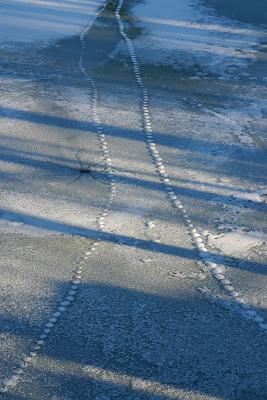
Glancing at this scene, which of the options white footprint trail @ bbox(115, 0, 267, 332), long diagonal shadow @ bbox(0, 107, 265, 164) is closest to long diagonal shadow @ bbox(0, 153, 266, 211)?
white footprint trail @ bbox(115, 0, 267, 332)

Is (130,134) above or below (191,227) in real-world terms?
below

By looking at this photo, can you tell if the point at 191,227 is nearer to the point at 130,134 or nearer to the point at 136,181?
the point at 136,181

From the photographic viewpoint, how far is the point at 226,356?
113 inches

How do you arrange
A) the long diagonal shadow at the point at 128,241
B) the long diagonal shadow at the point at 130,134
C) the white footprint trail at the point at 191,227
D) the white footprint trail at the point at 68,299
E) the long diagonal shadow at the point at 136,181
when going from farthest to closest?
1. the long diagonal shadow at the point at 130,134
2. the long diagonal shadow at the point at 136,181
3. the long diagonal shadow at the point at 128,241
4. the white footprint trail at the point at 191,227
5. the white footprint trail at the point at 68,299

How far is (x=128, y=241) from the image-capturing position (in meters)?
3.68

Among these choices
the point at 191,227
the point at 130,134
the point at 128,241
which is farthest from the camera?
the point at 130,134

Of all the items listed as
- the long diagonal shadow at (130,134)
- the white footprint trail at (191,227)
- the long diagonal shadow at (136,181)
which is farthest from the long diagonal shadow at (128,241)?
the long diagonal shadow at (130,134)

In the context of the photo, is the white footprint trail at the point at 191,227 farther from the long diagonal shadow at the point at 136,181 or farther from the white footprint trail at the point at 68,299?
the white footprint trail at the point at 68,299

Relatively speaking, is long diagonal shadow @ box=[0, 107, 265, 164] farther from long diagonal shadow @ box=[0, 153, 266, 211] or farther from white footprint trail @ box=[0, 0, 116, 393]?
long diagonal shadow @ box=[0, 153, 266, 211]

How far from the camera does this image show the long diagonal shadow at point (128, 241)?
139 inches

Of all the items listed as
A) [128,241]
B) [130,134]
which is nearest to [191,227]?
[128,241]

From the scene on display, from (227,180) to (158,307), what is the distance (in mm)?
1478

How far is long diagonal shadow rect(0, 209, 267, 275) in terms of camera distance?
3541mm

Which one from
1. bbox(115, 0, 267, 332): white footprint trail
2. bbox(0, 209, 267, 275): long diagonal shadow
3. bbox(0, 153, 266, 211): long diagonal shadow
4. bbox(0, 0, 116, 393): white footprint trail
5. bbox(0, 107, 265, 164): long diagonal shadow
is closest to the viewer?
bbox(0, 0, 116, 393): white footprint trail
